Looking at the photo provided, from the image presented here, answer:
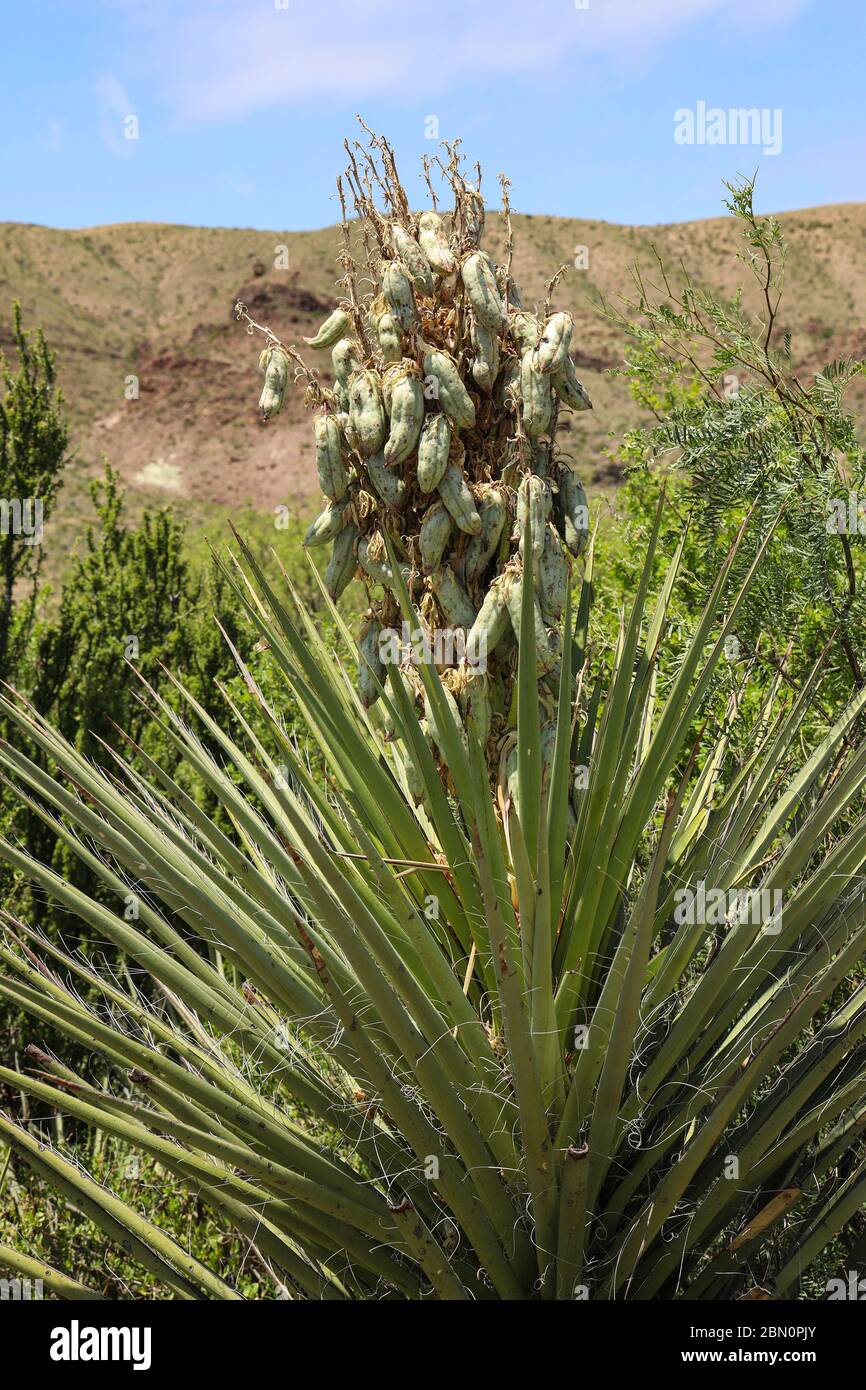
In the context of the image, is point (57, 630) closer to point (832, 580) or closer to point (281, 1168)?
point (832, 580)

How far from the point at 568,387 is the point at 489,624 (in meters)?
0.53

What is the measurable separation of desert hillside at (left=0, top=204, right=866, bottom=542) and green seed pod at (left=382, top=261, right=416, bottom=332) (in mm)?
41261

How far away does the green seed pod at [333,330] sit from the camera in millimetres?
2557

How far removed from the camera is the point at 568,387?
236 cm

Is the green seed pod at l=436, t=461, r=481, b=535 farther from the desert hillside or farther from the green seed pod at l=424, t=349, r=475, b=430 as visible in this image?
the desert hillside

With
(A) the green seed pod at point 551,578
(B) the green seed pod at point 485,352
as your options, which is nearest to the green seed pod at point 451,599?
(A) the green seed pod at point 551,578

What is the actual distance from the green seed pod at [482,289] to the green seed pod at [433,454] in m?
0.24

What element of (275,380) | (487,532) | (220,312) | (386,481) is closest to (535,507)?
(487,532)

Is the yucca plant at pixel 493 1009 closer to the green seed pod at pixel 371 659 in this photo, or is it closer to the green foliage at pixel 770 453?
the green seed pod at pixel 371 659

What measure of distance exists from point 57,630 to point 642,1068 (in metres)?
6.22

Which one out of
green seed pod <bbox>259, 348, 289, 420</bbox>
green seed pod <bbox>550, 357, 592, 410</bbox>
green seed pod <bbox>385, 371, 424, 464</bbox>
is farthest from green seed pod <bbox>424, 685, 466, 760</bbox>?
green seed pod <bbox>259, 348, 289, 420</bbox>

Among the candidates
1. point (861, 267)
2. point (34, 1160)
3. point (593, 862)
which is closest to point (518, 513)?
point (593, 862)

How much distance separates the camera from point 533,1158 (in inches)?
68.3

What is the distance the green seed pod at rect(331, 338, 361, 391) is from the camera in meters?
2.57
